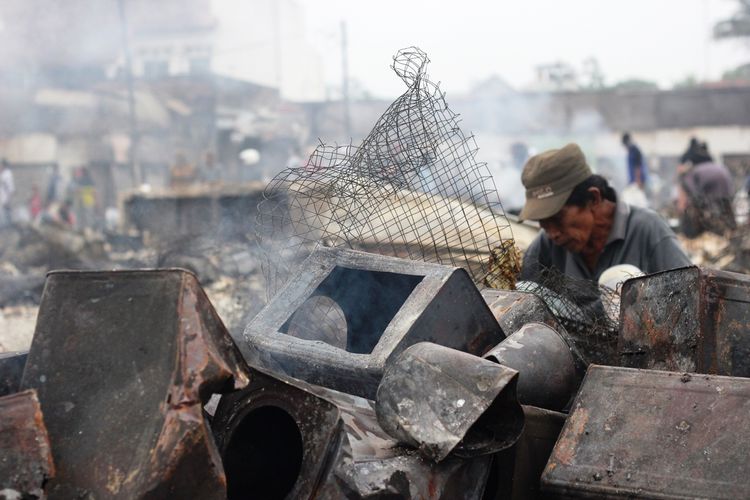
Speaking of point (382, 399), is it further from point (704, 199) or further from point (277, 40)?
point (277, 40)

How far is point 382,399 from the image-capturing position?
2400mm

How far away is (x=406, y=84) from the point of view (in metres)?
3.74

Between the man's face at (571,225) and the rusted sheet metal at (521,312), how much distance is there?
106 cm

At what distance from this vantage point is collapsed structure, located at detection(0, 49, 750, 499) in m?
2.09

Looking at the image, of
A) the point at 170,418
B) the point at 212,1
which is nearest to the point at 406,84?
the point at 170,418

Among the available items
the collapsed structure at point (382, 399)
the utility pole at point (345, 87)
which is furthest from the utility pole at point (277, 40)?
the collapsed structure at point (382, 399)

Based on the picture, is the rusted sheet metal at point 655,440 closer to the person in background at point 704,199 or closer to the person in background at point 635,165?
the person in background at point 704,199

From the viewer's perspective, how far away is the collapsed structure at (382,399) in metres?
2.09

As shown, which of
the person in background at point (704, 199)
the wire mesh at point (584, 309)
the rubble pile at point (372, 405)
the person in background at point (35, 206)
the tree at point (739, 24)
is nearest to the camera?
the rubble pile at point (372, 405)

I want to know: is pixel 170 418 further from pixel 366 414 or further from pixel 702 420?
pixel 702 420

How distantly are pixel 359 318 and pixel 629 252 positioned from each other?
1.65 meters

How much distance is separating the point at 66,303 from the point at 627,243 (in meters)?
2.94

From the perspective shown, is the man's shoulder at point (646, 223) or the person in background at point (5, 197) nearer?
the man's shoulder at point (646, 223)

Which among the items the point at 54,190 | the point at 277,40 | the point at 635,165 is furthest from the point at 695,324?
the point at 277,40
